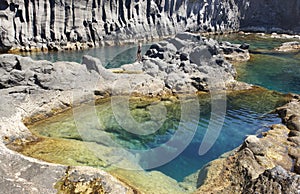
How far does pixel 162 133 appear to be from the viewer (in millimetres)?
16203

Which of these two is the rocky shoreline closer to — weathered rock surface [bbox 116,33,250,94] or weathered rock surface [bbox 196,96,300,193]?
weathered rock surface [bbox 116,33,250,94]

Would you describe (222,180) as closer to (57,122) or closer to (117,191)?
(117,191)

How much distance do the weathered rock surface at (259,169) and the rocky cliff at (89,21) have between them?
3581 centimetres

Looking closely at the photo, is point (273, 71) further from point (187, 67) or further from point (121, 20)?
point (121, 20)

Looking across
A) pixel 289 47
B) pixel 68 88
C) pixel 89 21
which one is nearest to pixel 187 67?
pixel 68 88

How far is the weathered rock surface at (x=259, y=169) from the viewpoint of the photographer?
893 centimetres

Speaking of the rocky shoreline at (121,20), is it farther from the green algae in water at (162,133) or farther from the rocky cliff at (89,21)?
the green algae in water at (162,133)

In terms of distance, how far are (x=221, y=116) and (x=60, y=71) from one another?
11794mm

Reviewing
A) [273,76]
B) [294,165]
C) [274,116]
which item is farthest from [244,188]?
[273,76]

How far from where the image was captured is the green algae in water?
40.8ft

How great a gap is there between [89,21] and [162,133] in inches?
1466

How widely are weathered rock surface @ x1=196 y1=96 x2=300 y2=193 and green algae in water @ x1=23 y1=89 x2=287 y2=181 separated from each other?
4.69 feet

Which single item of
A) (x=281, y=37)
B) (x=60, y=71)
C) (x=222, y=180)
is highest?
(x=281, y=37)

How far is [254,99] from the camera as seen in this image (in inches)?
892
